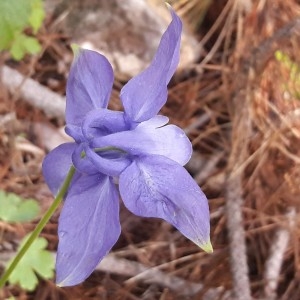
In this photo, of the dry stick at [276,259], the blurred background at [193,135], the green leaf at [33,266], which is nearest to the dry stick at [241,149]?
the blurred background at [193,135]

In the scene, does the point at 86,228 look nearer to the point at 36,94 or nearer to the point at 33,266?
the point at 33,266

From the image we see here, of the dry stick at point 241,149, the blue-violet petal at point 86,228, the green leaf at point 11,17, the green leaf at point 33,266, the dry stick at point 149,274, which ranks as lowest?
the dry stick at point 149,274

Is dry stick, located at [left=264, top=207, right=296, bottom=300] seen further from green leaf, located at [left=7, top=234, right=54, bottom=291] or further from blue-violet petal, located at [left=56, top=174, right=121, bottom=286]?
blue-violet petal, located at [left=56, top=174, right=121, bottom=286]

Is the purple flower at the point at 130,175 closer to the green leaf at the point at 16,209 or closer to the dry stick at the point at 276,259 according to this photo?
the green leaf at the point at 16,209

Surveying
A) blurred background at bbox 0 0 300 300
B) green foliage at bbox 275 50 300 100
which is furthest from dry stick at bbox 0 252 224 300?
green foliage at bbox 275 50 300 100

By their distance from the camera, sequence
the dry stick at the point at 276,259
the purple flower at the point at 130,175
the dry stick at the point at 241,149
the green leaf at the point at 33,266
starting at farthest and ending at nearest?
the dry stick at the point at 276,259
the dry stick at the point at 241,149
the green leaf at the point at 33,266
the purple flower at the point at 130,175

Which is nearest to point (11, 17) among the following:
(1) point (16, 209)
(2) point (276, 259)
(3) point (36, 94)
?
(1) point (16, 209)

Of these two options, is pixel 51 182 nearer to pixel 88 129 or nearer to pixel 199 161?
pixel 88 129

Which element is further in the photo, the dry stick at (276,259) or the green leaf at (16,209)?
the dry stick at (276,259)
